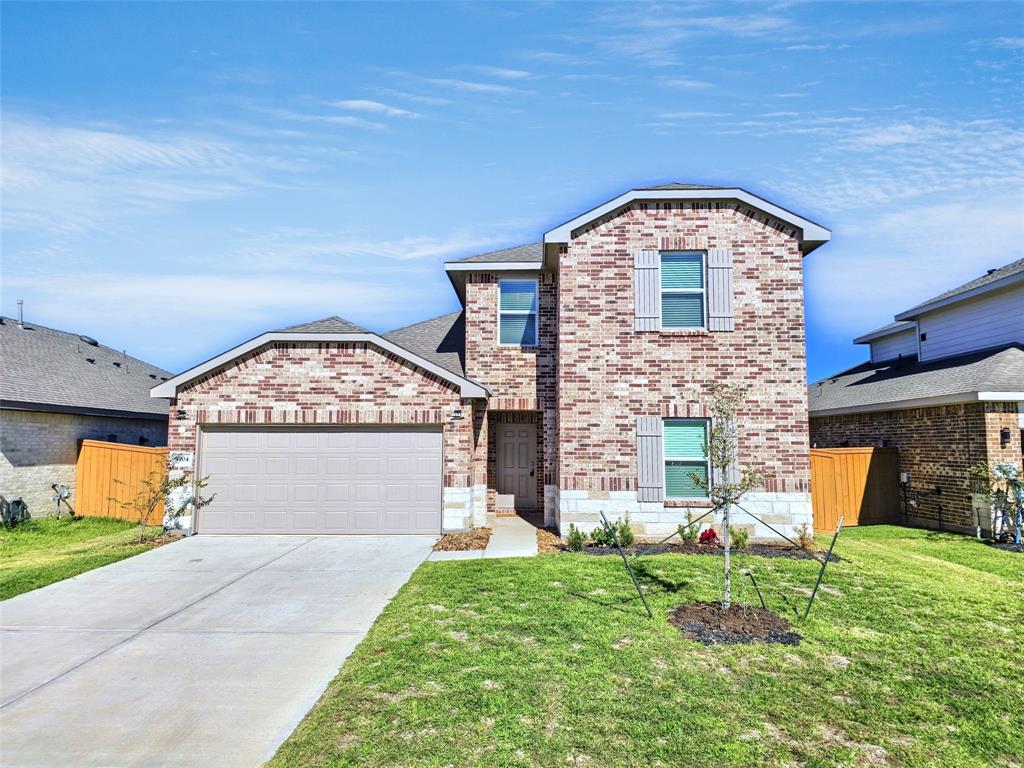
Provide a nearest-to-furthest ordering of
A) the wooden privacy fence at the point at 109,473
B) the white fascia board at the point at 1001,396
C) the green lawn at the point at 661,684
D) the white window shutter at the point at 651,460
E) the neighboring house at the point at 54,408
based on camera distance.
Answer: the green lawn at the point at 661,684 → the white window shutter at the point at 651,460 → the white fascia board at the point at 1001,396 → the neighboring house at the point at 54,408 → the wooden privacy fence at the point at 109,473

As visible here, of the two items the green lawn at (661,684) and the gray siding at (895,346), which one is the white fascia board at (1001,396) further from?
the gray siding at (895,346)

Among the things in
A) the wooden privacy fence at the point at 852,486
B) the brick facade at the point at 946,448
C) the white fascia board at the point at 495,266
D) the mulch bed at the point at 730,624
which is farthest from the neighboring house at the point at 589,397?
the mulch bed at the point at 730,624

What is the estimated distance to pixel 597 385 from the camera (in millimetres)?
11266

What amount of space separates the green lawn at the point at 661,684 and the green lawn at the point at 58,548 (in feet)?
19.2

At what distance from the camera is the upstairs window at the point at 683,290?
11.4m

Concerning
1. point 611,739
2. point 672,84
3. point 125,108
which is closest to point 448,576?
point 611,739

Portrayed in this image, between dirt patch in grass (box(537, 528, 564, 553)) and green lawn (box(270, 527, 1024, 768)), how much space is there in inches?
97.6

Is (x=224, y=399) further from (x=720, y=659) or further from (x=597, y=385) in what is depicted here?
(x=720, y=659)

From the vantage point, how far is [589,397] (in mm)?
11258

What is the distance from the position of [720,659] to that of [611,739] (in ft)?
6.29

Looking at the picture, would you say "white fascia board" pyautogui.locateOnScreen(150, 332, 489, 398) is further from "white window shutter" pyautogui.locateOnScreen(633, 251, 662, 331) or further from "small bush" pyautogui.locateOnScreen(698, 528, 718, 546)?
"small bush" pyautogui.locateOnScreen(698, 528, 718, 546)

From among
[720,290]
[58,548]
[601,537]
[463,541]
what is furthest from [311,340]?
[720,290]

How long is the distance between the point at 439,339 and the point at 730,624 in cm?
1154

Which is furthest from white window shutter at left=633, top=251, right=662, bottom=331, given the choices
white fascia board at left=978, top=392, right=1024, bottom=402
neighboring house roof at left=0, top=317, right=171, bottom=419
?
neighboring house roof at left=0, top=317, right=171, bottom=419
